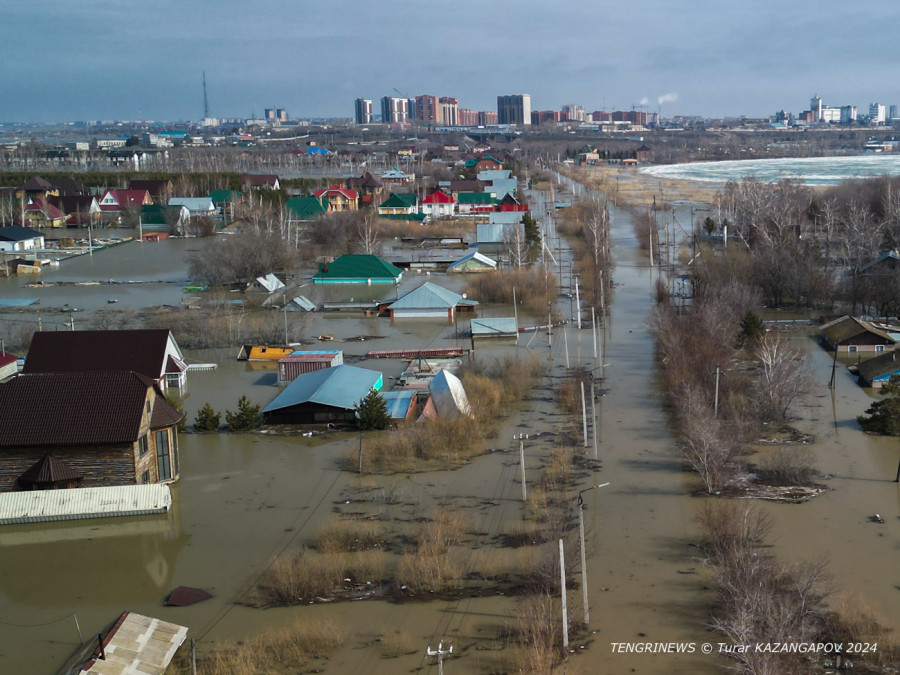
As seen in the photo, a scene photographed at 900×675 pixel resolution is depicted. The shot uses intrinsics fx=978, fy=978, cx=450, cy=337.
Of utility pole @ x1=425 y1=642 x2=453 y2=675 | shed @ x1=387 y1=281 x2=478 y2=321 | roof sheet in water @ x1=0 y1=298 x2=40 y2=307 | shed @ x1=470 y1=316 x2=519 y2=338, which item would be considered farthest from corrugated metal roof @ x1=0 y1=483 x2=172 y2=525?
roof sheet in water @ x1=0 y1=298 x2=40 y2=307

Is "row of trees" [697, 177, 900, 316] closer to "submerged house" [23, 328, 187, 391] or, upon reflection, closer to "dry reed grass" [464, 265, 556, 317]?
"dry reed grass" [464, 265, 556, 317]

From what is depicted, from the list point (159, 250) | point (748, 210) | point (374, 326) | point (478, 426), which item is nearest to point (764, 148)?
point (748, 210)

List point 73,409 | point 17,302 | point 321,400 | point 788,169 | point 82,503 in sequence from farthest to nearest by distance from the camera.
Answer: point 788,169, point 17,302, point 321,400, point 73,409, point 82,503

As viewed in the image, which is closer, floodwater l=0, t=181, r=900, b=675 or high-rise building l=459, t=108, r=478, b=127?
floodwater l=0, t=181, r=900, b=675

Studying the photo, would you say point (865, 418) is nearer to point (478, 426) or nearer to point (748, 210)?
point (478, 426)

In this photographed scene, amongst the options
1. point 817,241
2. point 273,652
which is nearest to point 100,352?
point 273,652

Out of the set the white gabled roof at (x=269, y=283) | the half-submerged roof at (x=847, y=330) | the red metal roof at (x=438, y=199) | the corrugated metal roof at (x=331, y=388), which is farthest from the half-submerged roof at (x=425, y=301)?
the red metal roof at (x=438, y=199)

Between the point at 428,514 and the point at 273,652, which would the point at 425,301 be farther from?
the point at 273,652
